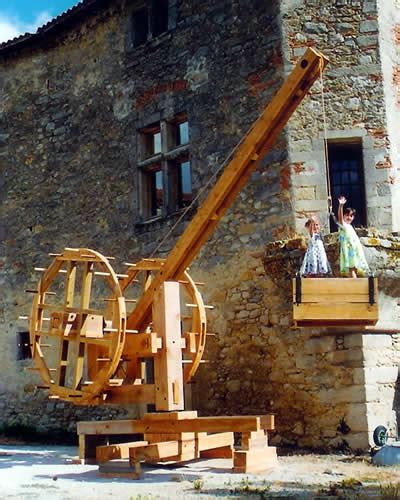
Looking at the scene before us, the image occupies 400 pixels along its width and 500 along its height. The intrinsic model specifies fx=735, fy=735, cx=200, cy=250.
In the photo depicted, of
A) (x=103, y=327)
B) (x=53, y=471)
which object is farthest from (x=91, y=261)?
(x=53, y=471)

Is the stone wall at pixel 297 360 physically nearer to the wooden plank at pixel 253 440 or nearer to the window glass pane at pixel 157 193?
the wooden plank at pixel 253 440

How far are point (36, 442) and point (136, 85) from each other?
20.1 ft

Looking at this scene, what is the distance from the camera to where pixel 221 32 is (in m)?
11.0

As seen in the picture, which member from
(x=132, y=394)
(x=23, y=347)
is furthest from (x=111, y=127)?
(x=132, y=394)

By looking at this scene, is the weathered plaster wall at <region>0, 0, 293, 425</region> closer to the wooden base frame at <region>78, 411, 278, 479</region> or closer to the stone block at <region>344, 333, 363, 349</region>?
→ the stone block at <region>344, 333, 363, 349</region>

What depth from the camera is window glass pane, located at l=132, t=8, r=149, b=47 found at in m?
12.4

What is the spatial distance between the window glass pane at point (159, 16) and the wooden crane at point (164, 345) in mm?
4779

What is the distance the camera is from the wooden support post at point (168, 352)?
25.7ft

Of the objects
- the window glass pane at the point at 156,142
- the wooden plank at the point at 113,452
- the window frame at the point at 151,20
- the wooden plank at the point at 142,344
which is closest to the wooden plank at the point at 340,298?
the wooden plank at the point at 142,344

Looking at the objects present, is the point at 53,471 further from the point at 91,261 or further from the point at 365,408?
the point at 365,408

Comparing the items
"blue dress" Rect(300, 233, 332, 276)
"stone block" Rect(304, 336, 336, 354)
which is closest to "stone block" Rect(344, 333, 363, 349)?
"stone block" Rect(304, 336, 336, 354)

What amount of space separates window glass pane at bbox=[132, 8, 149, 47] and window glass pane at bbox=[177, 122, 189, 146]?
1.80 meters

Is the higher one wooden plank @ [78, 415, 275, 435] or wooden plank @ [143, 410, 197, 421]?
wooden plank @ [143, 410, 197, 421]

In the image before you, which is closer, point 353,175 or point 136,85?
point 353,175
